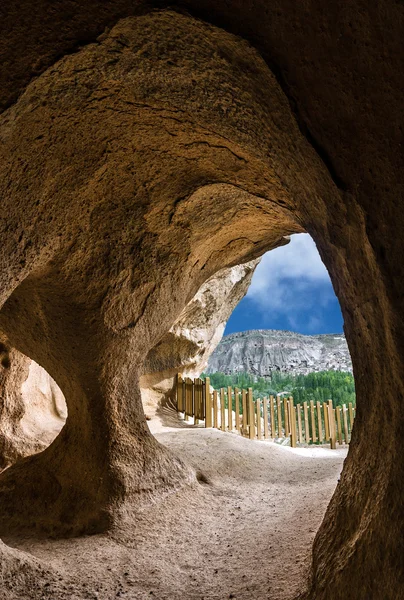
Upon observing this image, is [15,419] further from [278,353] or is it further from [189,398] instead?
[278,353]

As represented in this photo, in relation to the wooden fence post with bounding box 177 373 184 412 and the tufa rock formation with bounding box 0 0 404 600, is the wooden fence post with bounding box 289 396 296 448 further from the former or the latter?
the tufa rock formation with bounding box 0 0 404 600

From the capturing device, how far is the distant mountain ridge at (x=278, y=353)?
33.7 m

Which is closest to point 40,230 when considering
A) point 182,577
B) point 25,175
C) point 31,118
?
point 25,175

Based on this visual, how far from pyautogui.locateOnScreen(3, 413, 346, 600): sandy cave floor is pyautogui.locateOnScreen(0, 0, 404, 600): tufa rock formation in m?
0.25

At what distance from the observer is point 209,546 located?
3.21 meters

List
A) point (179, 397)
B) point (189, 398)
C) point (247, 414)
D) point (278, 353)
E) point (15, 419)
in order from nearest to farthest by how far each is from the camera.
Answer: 1. point (15, 419)
2. point (247, 414)
3. point (189, 398)
4. point (179, 397)
5. point (278, 353)

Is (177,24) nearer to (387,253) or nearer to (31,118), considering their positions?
(31,118)

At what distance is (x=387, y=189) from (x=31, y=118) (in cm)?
171

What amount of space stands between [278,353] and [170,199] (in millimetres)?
32877

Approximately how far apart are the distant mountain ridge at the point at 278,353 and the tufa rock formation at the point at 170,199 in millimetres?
29523

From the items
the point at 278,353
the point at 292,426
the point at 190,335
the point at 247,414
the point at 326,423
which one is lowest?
the point at 292,426

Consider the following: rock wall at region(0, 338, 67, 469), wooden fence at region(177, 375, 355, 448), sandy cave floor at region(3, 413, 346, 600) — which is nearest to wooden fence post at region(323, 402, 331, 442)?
wooden fence at region(177, 375, 355, 448)

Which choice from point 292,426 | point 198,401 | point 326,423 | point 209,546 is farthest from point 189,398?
point 209,546

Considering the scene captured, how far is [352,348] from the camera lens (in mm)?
2254
